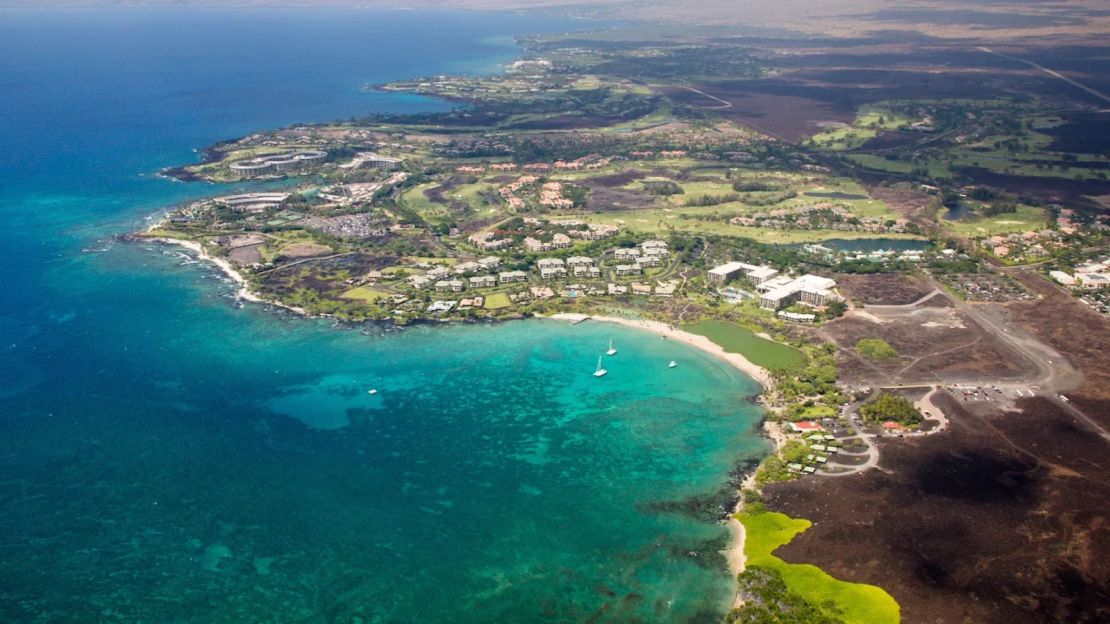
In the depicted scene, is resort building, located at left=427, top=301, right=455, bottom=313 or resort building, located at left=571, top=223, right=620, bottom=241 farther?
resort building, located at left=571, top=223, right=620, bottom=241

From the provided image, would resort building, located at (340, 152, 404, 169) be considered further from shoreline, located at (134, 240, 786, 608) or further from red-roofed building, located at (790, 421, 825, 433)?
red-roofed building, located at (790, 421, 825, 433)

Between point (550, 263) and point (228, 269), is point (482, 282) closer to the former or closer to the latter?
point (550, 263)

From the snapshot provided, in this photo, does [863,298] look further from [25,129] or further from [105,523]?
[25,129]

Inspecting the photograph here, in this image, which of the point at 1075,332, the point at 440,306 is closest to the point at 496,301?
the point at 440,306

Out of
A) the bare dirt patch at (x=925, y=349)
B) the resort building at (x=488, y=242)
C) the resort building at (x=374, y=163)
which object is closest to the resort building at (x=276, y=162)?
the resort building at (x=374, y=163)

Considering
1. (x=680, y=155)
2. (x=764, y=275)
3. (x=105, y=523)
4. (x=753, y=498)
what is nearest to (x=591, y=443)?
(x=753, y=498)

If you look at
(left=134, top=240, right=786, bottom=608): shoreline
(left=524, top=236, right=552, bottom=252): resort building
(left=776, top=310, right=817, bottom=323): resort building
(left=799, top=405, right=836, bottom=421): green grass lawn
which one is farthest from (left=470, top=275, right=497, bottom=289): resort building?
(left=799, top=405, right=836, bottom=421): green grass lawn
